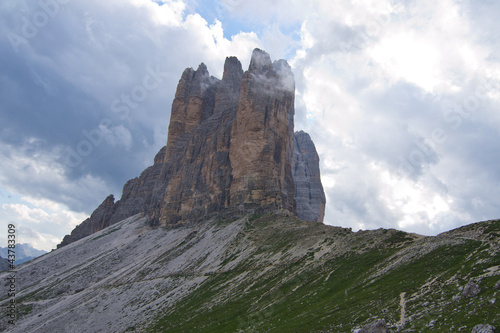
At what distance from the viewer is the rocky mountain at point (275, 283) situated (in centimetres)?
2627

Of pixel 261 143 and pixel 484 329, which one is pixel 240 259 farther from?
pixel 484 329

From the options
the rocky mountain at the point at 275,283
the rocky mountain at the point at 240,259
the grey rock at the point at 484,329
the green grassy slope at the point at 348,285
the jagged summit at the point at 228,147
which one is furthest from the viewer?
the jagged summit at the point at 228,147

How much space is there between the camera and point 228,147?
412 ft

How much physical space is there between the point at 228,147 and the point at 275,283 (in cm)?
7798

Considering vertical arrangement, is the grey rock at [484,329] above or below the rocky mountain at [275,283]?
below

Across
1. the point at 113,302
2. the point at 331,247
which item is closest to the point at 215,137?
the point at 113,302

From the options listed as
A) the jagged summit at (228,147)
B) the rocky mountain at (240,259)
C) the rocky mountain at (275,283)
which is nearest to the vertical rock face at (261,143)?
the jagged summit at (228,147)

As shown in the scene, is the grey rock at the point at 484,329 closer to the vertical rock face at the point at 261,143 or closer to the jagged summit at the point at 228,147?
the jagged summit at the point at 228,147

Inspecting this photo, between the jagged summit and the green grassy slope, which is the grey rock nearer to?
the green grassy slope

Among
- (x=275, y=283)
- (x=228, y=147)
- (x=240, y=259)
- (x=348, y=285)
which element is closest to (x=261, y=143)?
(x=228, y=147)

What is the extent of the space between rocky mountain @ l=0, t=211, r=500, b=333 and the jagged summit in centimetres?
1052

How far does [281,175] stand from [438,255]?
A: 258 ft

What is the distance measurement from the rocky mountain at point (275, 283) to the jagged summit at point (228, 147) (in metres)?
10.5

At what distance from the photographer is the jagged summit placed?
111500 millimetres
